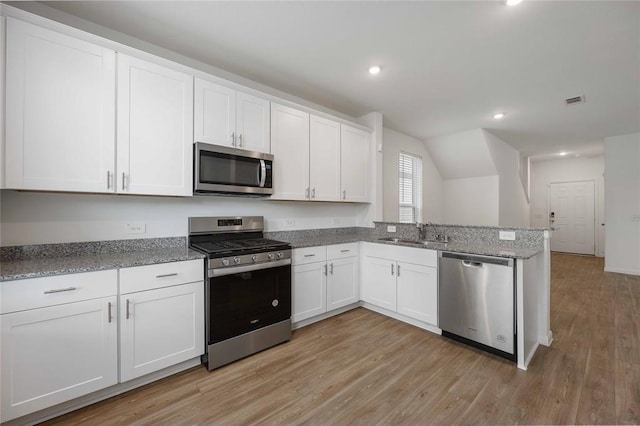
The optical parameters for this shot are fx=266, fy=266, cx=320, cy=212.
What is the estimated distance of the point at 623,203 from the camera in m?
5.12

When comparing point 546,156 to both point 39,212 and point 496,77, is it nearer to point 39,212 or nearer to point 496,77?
point 496,77

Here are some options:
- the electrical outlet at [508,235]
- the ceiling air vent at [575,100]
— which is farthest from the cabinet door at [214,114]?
the ceiling air vent at [575,100]

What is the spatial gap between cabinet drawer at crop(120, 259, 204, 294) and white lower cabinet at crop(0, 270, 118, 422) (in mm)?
74

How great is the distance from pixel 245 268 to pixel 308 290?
33.8 inches

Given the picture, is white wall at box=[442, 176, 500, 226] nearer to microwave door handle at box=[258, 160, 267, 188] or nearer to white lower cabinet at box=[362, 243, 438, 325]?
white lower cabinet at box=[362, 243, 438, 325]

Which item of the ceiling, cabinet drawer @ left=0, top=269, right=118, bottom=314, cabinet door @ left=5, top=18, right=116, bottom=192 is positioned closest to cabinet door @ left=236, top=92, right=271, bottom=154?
the ceiling

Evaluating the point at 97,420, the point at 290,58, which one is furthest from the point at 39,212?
the point at 290,58

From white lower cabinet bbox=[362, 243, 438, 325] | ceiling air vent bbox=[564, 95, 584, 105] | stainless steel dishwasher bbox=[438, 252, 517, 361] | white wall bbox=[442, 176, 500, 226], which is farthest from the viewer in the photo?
white wall bbox=[442, 176, 500, 226]

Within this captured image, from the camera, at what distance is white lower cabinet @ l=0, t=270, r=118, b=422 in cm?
146

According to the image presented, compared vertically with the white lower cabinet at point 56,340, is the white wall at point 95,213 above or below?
above

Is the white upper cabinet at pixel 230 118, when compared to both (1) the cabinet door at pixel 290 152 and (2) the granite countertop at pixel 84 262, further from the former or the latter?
(2) the granite countertop at pixel 84 262

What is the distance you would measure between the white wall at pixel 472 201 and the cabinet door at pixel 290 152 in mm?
4313

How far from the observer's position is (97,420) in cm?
162

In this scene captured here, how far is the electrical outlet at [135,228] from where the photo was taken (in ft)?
7.38
